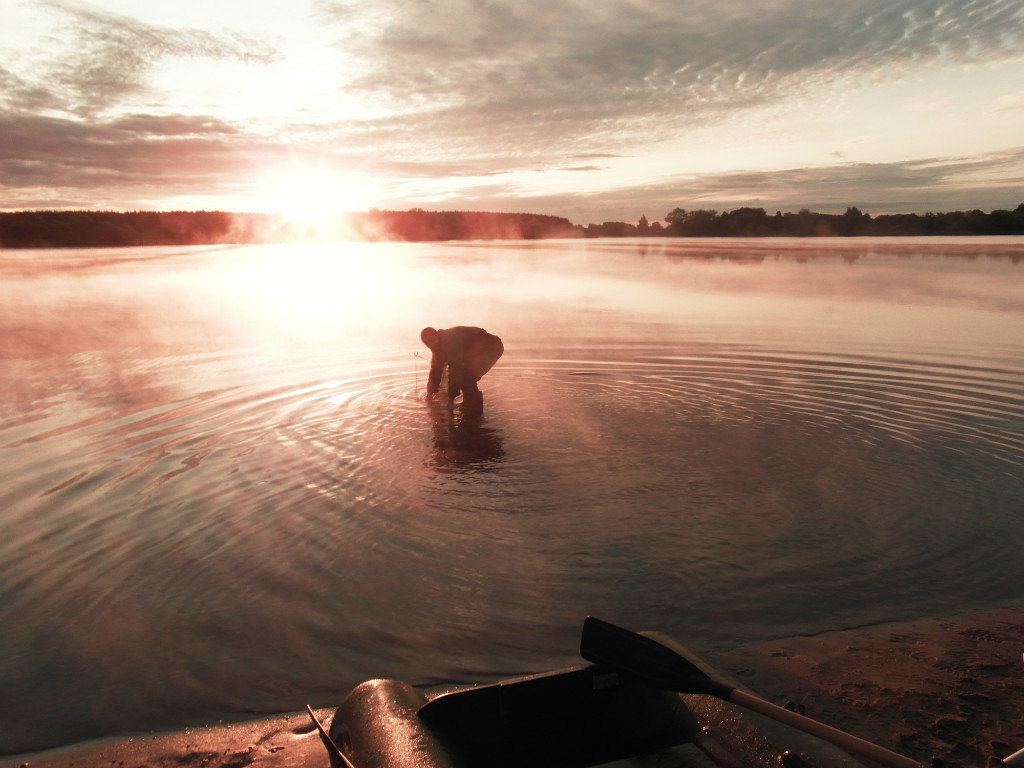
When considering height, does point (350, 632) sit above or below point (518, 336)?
below

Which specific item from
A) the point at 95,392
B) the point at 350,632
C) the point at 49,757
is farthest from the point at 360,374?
the point at 49,757

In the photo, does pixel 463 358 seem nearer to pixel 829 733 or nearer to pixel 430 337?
pixel 430 337

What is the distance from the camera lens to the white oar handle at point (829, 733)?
322 cm

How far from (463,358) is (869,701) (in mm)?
8734

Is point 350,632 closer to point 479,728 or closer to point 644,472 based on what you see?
point 479,728

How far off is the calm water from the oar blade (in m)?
1.12

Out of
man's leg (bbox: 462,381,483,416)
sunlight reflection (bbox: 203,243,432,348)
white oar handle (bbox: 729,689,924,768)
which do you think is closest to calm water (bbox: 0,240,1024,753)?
man's leg (bbox: 462,381,483,416)

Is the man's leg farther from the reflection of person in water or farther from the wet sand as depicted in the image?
the wet sand

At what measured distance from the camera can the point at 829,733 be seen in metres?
3.40

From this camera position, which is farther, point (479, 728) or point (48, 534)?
point (48, 534)

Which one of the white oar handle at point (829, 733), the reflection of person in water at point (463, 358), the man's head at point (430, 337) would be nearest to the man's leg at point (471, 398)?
the reflection of person in water at point (463, 358)

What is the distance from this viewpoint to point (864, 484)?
850 cm

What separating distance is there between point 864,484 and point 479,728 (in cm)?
662

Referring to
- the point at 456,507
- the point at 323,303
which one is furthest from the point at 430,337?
the point at 323,303
